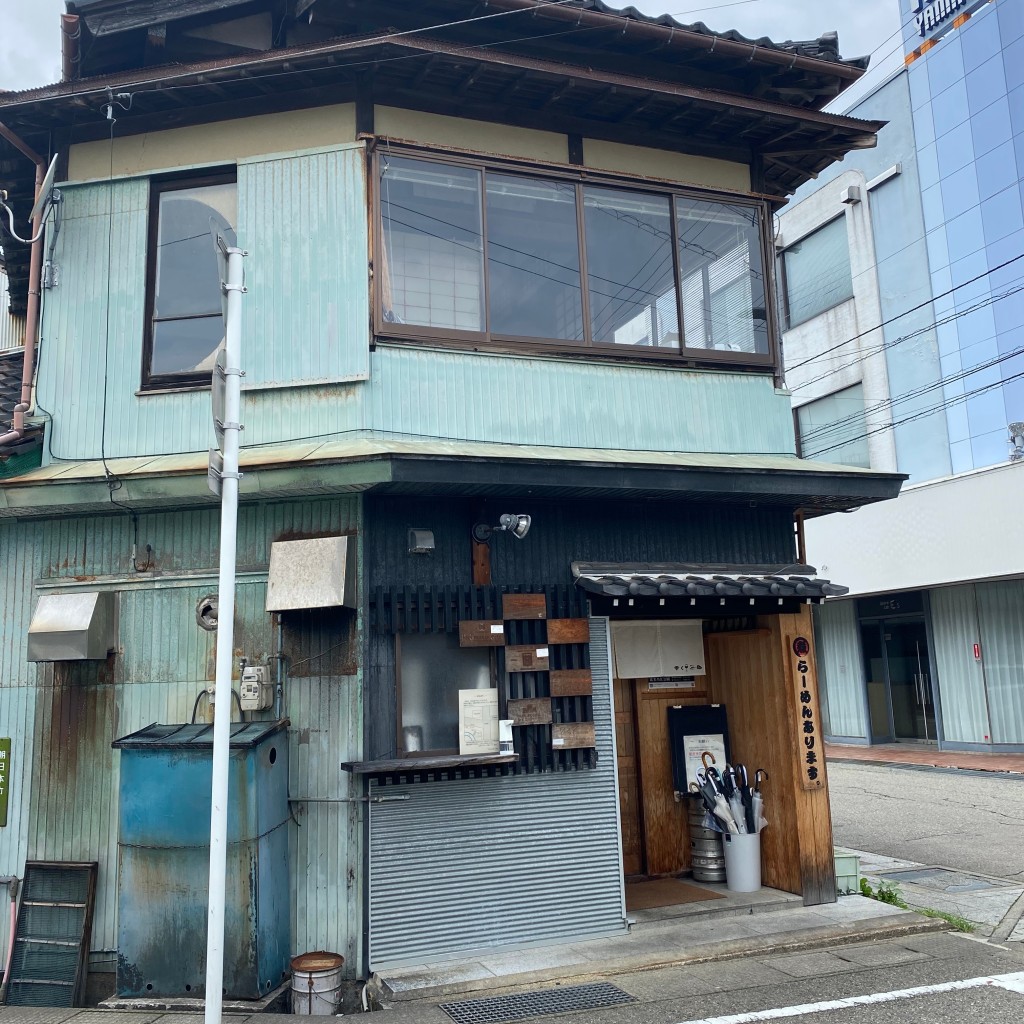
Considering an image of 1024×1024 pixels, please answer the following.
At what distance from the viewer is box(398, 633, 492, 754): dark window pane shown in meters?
7.81

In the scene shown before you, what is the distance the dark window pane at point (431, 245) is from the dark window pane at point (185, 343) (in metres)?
1.68

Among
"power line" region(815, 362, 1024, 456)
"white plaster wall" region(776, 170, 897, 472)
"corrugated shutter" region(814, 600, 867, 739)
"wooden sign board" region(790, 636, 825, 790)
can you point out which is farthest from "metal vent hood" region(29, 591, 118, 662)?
"white plaster wall" region(776, 170, 897, 472)

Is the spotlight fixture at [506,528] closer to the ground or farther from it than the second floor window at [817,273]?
closer to the ground

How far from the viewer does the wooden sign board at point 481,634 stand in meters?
7.91

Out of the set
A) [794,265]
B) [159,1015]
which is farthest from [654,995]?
[794,265]

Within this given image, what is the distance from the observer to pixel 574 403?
8766mm

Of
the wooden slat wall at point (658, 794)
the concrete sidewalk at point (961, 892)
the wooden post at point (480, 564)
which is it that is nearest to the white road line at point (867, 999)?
the concrete sidewalk at point (961, 892)

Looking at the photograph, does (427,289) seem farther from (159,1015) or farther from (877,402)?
(877,402)

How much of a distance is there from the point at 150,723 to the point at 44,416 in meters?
2.99

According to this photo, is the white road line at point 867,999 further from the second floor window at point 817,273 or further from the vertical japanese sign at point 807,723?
the second floor window at point 817,273

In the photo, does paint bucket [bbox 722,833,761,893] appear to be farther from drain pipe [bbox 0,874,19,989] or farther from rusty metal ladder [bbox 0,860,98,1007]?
drain pipe [bbox 0,874,19,989]

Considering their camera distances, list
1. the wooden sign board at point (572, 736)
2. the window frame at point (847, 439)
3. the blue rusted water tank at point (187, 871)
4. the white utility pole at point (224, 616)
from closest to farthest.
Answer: the white utility pole at point (224, 616), the blue rusted water tank at point (187, 871), the wooden sign board at point (572, 736), the window frame at point (847, 439)

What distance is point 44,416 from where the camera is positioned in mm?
8492

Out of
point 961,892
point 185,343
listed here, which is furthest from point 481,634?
point 961,892
